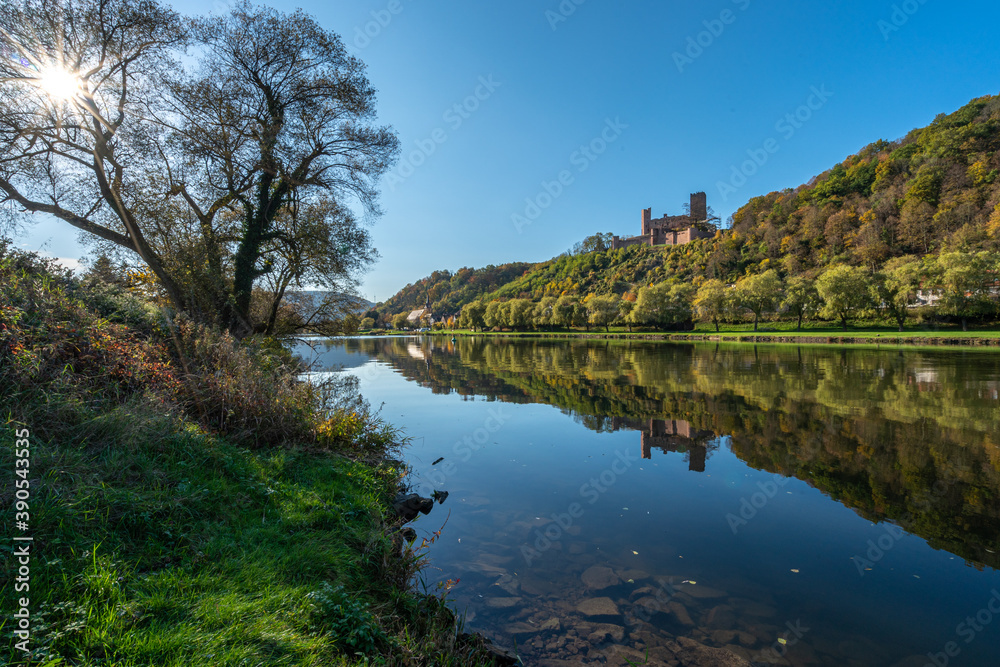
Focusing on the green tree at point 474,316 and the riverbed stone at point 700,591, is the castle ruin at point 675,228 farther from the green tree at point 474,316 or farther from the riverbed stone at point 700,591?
the riverbed stone at point 700,591

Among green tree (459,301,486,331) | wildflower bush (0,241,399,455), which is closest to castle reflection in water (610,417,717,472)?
wildflower bush (0,241,399,455)

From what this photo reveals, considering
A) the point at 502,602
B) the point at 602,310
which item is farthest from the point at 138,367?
the point at 602,310

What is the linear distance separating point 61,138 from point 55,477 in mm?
12465

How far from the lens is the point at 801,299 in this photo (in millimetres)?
53844

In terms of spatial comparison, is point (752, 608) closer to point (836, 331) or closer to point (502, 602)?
point (502, 602)

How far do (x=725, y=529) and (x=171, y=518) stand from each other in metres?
6.78

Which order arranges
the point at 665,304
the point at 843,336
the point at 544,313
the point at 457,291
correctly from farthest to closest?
the point at 457,291, the point at 544,313, the point at 665,304, the point at 843,336

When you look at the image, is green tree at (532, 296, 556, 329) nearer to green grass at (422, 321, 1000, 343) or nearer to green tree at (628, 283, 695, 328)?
green grass at (422, 321, 1000, 343)

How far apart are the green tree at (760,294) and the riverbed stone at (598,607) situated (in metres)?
62.2

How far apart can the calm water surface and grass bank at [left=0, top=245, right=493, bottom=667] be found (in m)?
1.16

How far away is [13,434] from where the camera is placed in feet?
Answer: 12.6

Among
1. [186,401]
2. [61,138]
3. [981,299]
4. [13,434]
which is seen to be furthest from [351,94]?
[981,299]

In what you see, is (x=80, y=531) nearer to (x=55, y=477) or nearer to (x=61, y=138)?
(x=55, y=477)

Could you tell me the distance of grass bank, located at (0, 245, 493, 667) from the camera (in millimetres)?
2553
